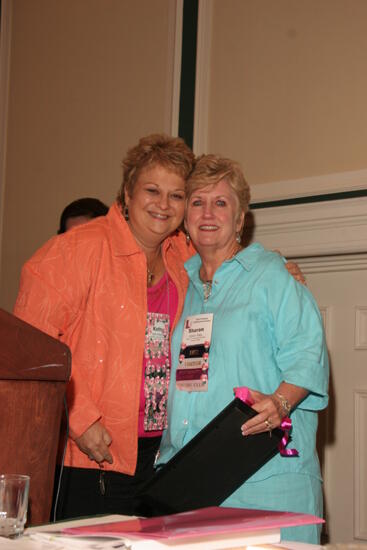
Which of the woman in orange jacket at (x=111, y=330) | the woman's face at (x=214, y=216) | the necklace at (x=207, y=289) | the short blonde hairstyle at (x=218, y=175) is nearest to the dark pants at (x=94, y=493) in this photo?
the woman in orange jacket at (x=111, y=330)

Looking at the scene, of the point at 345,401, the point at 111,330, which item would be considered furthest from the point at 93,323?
the point at 345,401

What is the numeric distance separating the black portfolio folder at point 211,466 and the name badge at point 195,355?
215 mm

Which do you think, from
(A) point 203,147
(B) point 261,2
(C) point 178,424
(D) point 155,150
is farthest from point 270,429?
(B) point 261,2

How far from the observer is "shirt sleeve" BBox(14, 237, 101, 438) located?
84.4 inches

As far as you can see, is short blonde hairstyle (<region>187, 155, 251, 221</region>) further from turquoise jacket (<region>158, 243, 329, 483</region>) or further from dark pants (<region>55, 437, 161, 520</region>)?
dark pants (<region>55, 437, 161, 520</region>)

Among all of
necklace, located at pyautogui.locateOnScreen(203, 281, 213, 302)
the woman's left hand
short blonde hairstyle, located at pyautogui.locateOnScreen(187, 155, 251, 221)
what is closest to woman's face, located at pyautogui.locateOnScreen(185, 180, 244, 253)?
short blonde hairstyle, located at pyautogui.locateOnScreen(187, 155, 251, 221)

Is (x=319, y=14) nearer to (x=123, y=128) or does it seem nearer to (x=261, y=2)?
(x=261, y=2)

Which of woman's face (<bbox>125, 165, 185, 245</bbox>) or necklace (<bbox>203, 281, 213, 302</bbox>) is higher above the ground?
woman's face (<bbox>125, 165, 185, 245</bbox>)

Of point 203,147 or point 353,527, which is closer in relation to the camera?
point 353,527

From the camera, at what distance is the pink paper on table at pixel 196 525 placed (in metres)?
0.97

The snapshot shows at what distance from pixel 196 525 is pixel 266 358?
42.5 inches

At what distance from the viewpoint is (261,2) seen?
3.60 meters

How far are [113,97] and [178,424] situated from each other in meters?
2.61

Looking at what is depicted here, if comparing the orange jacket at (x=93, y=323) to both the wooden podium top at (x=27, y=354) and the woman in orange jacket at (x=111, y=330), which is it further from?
the wooden podium top at (x=27, y=354)
